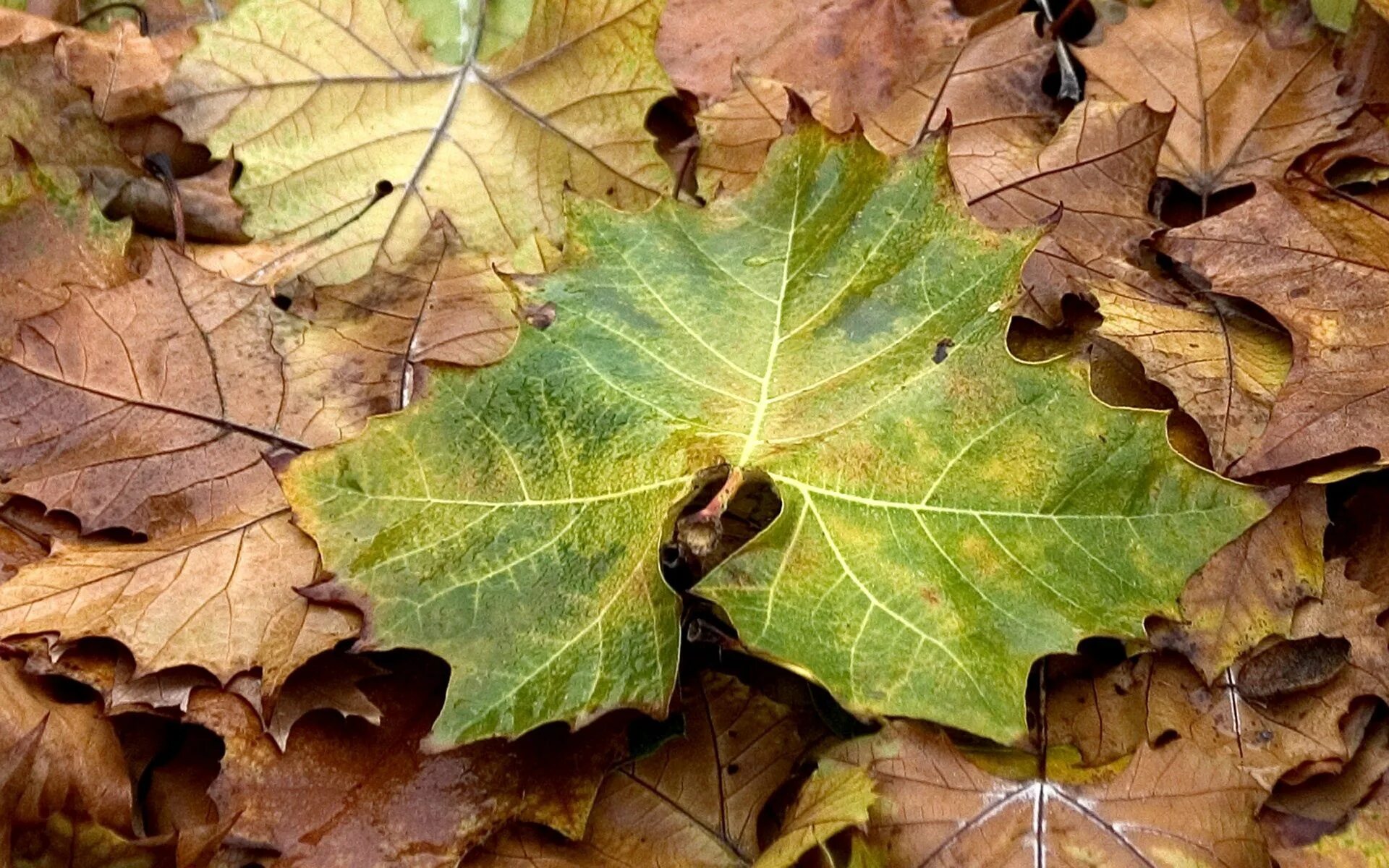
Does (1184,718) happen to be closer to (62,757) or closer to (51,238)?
(62,757)

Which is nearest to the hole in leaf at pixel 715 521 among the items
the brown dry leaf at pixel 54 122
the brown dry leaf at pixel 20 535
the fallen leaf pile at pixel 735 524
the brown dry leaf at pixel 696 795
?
the fallen leaf pile at pixel 735 524

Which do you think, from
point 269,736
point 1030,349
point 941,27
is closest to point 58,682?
point 269,736

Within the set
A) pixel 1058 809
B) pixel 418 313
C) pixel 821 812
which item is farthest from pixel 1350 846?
pixel 418 313

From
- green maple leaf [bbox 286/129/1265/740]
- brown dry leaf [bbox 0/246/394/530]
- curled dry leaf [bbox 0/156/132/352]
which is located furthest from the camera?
curled dry leaf [bbox 0/156/132/352]

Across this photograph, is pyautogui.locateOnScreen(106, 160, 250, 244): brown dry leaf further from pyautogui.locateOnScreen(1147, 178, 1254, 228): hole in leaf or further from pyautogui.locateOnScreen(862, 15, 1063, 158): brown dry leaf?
pyautogui.locateOnScreen(1147, 178, 1254, 228): hole in leaf

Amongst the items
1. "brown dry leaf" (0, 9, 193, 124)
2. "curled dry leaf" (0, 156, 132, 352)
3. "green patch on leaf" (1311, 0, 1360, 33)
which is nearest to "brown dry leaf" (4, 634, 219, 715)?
"curled dry leaf" (0, 156, 132, 352)

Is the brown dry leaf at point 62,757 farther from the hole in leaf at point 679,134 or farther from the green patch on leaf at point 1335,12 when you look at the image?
the green patch on leaf at point 1335,12
